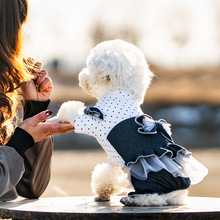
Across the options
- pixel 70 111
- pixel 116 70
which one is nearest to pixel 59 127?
pixel 70 111

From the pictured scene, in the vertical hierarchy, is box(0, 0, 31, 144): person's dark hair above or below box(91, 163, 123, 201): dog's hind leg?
above

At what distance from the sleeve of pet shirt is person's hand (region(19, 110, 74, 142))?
78 mm

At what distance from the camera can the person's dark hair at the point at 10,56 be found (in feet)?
5.49

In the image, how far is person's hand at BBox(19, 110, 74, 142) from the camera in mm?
1638

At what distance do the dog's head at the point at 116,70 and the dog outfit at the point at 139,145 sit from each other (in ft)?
0.15

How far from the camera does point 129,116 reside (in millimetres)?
1679

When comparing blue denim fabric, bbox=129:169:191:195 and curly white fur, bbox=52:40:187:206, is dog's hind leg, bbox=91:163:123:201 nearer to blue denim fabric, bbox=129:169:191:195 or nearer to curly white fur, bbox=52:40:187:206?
curly white fur, bbox=52:40:187:206

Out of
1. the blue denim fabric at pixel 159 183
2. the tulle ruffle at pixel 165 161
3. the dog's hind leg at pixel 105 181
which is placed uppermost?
the tulle ruffle at pixel 165 161

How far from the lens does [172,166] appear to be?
1583mm

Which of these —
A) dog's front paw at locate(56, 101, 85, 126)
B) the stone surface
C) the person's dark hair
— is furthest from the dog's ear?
the stone surface

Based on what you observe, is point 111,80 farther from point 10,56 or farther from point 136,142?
point 10,56

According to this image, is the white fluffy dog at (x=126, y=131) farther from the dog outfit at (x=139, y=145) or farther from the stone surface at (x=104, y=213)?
the stone surface at (x=104, y=213)

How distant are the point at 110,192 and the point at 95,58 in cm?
53

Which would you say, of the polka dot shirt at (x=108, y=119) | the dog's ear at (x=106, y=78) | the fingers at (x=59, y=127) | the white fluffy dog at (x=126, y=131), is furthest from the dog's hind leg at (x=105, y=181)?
the dog's ear at (x=106, y=78)
